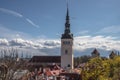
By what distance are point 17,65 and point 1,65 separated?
38.8 inches

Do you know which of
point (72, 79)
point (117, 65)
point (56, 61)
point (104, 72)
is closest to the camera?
point (104, 72)

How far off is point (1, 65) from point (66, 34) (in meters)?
109

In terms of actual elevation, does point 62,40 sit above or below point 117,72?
above

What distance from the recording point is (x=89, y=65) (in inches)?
2293

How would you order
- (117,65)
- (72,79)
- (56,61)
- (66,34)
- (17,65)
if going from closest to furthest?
(17,65) < (117,65) < (72,79) < (66,34) < (56,61)

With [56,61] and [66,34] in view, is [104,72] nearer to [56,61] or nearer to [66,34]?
[66,34]

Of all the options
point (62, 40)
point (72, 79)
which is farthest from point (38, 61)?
point (72, 79)

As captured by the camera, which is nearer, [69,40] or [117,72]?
[117,72]

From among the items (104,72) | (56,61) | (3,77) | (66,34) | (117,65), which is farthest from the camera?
(56,61)

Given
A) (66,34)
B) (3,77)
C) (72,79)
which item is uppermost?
(66,34)

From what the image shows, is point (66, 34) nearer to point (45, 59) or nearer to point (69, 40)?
point (69, 40)

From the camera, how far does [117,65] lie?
6506 centimetres

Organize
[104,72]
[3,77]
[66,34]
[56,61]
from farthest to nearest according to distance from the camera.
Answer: [56,61], [66,34], [104,72], [3,77]

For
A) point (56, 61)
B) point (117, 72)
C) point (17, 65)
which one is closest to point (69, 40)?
point (56, 61)
